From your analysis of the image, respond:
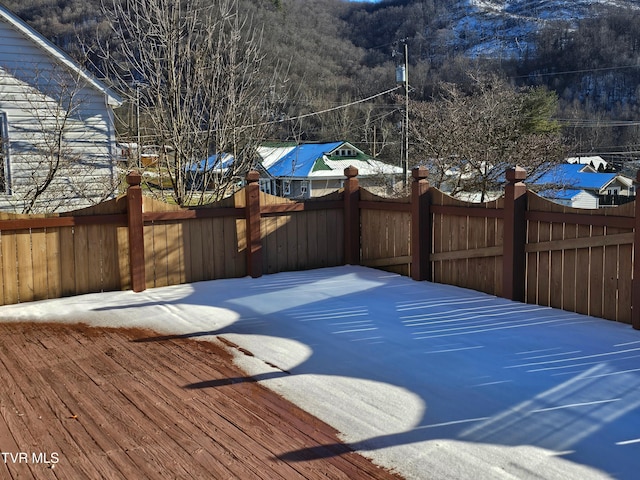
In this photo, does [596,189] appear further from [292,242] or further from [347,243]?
[292,242]

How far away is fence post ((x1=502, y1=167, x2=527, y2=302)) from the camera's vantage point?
6.39 m

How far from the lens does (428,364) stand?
14.9 ft

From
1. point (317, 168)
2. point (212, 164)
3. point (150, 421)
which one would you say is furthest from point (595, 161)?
point (150, 421)

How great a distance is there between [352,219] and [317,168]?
1912 centimetres

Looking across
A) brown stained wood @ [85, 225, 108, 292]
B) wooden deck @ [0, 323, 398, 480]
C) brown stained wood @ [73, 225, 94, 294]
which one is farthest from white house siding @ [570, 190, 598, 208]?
wooden deck @ [0, 323, 398, 480]

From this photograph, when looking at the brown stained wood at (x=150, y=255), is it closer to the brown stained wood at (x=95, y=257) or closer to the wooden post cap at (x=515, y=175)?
the brown stained wood at (x=95, y=257)

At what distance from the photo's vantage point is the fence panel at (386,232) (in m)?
7.93

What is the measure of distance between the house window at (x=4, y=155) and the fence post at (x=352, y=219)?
17.9ft

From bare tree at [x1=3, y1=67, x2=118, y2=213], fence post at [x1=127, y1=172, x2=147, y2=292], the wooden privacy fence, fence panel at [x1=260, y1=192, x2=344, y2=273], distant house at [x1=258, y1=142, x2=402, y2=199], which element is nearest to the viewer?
the wooden privacy fence

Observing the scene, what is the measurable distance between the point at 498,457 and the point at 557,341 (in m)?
2.23

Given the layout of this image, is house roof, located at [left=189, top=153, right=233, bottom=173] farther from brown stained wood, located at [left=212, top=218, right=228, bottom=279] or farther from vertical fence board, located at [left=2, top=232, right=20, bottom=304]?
vertical fence board, located at [left=2, top=232, right=20, bottom=304]

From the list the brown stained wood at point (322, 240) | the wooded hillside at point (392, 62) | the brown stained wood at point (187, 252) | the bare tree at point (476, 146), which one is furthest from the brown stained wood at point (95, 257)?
the wooded hillside at point (392, 62)

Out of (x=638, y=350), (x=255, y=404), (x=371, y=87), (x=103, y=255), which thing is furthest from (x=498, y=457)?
(x=371, y=87)

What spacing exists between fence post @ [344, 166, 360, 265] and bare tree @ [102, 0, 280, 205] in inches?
100
